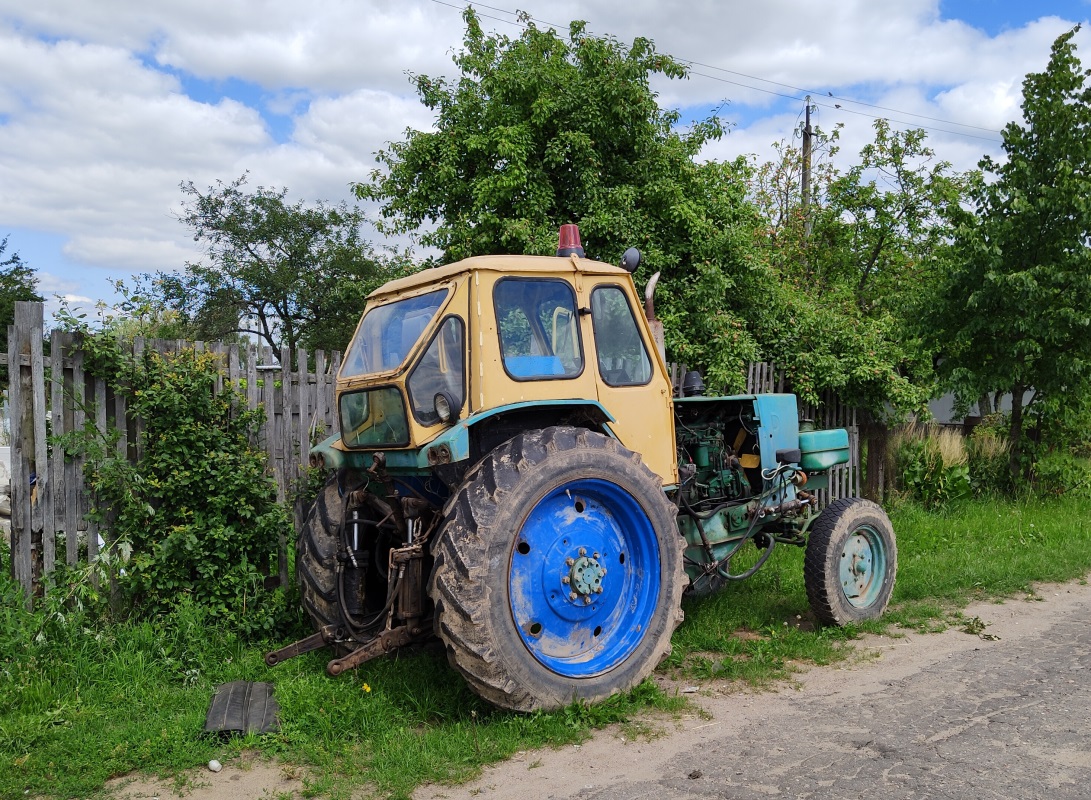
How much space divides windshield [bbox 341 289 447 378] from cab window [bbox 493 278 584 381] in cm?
39

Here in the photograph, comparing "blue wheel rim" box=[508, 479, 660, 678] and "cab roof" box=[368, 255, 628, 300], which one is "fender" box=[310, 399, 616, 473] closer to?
"blue wheel rim" box=[508, 479, 660, 678]

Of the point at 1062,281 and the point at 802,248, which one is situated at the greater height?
the point at 802,248

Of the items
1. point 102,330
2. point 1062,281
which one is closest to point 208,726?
point 102,330

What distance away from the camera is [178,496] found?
5.45 meters

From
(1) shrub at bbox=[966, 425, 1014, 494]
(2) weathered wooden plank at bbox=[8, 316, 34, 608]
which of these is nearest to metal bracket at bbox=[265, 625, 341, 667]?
(2) weathered wooden plank at bbox=[8, 316, 34, 608]

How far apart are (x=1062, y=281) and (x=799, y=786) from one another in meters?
8.74

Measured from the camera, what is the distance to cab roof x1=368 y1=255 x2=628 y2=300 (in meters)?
4.56

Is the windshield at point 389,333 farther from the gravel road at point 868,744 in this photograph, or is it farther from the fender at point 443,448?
the gravel road at point 868,744

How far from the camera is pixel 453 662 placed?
13.0ft

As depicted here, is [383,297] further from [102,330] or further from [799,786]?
[799,786]

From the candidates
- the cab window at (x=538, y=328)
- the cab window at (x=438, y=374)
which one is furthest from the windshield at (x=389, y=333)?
the cab window at (x=538, y=328)

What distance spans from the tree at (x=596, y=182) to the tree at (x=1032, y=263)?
2.93m

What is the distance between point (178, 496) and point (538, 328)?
108 inches

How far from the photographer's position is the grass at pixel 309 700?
3.80m
